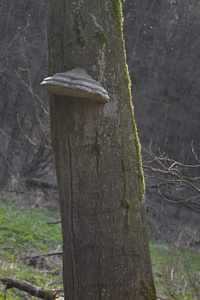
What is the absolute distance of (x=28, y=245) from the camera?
879 centimetres

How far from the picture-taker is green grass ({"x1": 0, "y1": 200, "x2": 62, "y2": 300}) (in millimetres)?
5844

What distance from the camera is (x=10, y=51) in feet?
54.7

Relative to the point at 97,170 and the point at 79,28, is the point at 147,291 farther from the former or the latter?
the point at 79,28

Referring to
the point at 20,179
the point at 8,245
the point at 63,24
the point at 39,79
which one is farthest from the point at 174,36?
the point at 63,24

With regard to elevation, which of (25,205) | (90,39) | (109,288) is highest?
(90,39)

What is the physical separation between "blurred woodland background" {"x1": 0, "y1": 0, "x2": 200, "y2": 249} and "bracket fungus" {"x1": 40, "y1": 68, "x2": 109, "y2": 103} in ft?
38.9

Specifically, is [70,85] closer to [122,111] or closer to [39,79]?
[122,111]

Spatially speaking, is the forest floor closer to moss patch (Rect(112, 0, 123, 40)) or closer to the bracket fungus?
the bracket fungus

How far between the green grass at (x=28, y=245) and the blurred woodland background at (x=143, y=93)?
9.85 ft

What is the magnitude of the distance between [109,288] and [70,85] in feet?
4.04

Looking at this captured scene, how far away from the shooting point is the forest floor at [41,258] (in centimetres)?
600

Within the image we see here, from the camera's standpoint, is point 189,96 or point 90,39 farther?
Result: point 189,96

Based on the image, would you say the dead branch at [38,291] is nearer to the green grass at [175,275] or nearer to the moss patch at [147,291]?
the moss patch at [147,291]

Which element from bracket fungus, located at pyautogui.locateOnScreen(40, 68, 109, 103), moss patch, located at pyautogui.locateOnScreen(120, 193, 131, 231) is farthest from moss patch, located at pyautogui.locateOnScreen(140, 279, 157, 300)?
bracket fungus, located at pyautogui.locateOnScreen(40, 68, 109, 103)
